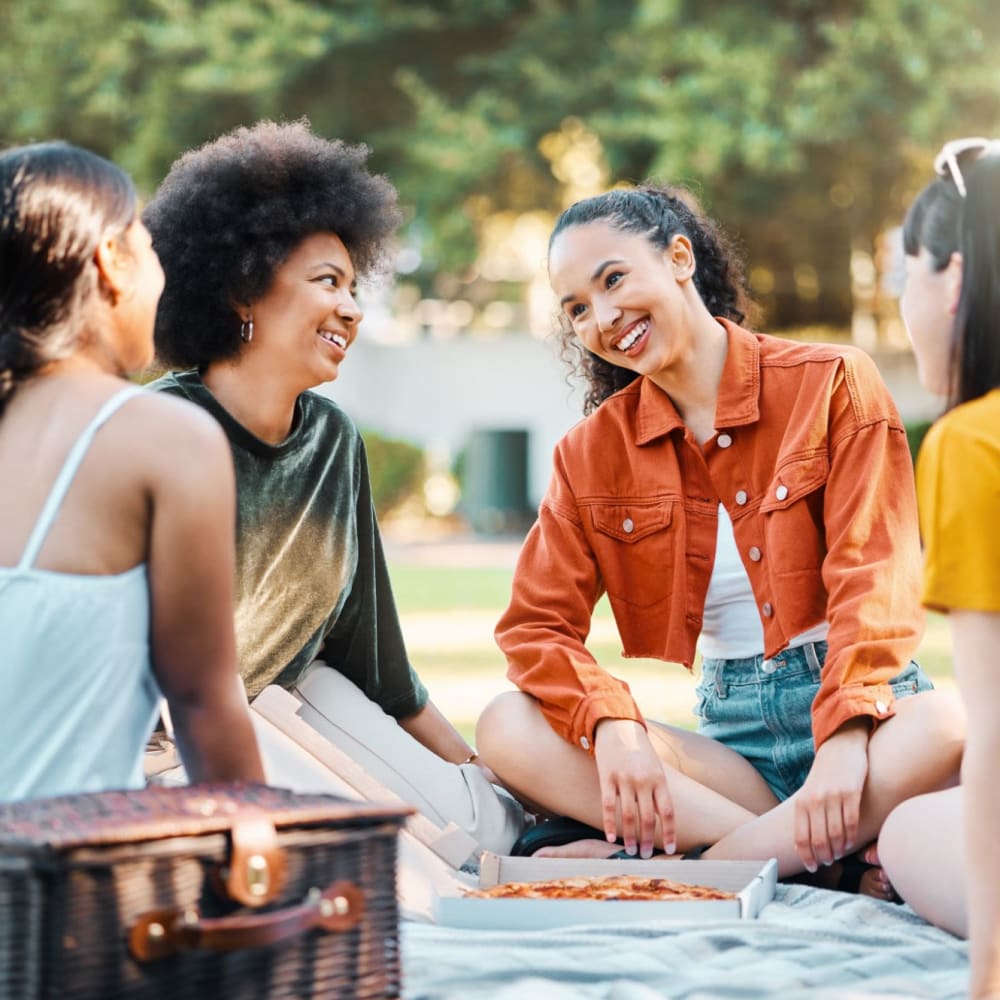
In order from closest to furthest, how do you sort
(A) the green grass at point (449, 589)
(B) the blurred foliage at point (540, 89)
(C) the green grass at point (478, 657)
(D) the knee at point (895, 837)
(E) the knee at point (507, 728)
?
1. (D) the knee at point (895, 837)
2. (E) the knee at point (507, 728)
3. (C) the green grass at point (478, 657)
4. (A) the green grass at point (449, 589)
5. (B) the blurred foliage at point (540, 89)

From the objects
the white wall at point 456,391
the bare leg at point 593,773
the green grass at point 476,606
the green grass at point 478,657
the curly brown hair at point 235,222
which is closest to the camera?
the bare leg at point 593,773

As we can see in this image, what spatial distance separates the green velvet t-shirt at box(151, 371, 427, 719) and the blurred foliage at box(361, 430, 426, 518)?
1810 centimetres

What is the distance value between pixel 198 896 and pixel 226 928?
2.2 inches

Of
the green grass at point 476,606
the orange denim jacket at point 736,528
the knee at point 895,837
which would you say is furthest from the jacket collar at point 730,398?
the green grass at point 476,606

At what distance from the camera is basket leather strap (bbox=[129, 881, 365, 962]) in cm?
199

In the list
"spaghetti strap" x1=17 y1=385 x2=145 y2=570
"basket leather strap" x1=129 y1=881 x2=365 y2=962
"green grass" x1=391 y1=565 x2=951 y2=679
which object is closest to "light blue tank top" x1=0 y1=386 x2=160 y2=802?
"spaghetti strap" x1=17 y1=385 x2=145 y2=570

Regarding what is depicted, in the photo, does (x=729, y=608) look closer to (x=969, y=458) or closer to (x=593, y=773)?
(x=593, y=773)

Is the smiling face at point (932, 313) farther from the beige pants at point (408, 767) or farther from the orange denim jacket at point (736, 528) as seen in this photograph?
the beige pants at point (408, 767)

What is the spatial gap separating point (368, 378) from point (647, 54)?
28.9 feet

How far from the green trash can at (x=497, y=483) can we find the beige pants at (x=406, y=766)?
18.5 m

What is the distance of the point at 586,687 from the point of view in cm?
376

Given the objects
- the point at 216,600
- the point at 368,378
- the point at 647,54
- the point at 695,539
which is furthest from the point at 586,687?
the point at 368,378

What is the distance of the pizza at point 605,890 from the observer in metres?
3.19

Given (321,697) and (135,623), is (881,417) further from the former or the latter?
(135,623)
